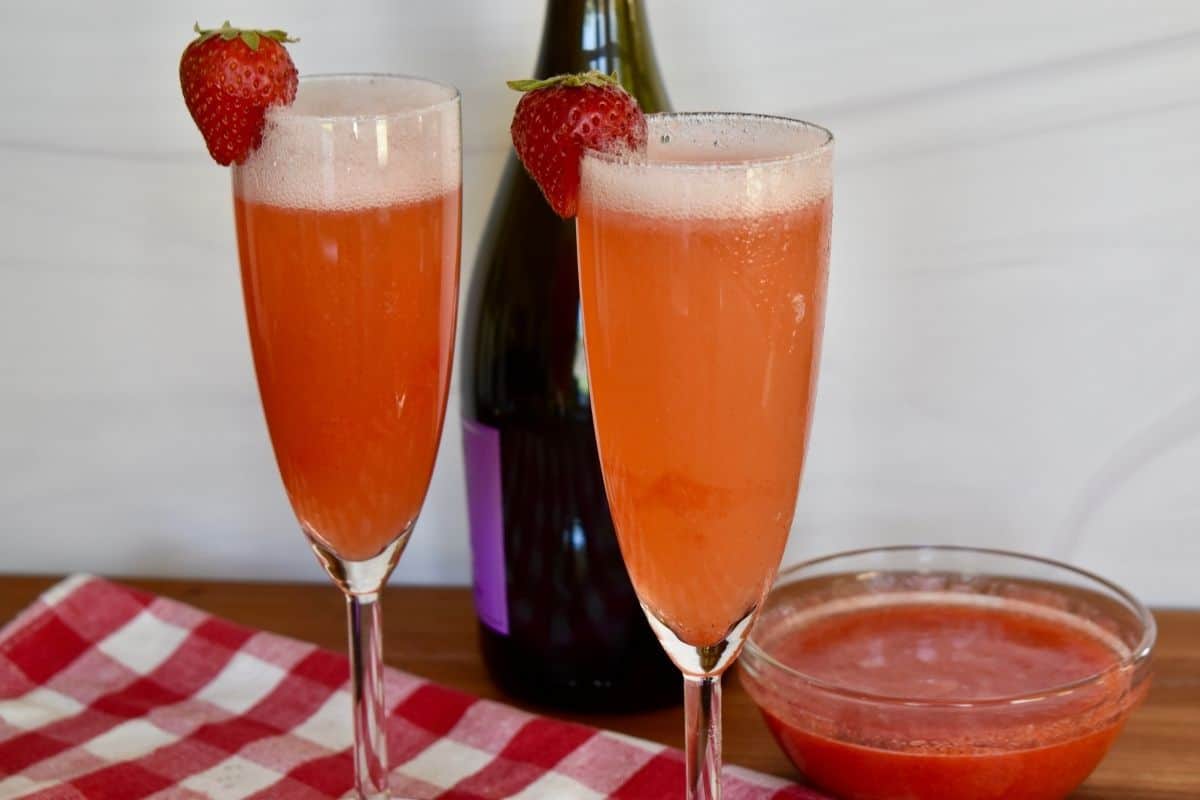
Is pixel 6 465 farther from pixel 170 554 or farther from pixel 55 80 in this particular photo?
pixel 55 80

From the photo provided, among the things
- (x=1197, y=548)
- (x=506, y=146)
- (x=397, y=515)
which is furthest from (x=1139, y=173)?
(x=397, y=515)

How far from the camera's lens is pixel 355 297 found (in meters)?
0.76

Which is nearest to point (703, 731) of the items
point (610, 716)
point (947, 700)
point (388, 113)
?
point (947, 700)

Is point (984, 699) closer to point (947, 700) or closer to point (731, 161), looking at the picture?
point (947, 700)

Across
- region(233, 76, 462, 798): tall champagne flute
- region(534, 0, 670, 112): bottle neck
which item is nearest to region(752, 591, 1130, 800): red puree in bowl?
region(233, 76, 462, 798): tall champagne flute

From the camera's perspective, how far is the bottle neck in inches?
36.7

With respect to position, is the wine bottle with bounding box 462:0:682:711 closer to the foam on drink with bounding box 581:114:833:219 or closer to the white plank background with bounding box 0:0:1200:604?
the white plank background with bounding box 0:0:1200:604

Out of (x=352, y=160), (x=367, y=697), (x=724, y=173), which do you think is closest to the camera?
(x=724, y=173)

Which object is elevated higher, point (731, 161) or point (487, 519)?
point (731, 161)

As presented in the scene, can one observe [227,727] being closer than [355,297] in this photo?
No

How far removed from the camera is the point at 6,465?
4.04ft

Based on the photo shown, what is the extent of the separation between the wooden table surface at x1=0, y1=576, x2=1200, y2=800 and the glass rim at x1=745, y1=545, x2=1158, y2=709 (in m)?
0.08

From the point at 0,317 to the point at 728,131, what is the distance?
704 mm

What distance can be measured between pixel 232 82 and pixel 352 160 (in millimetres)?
65
